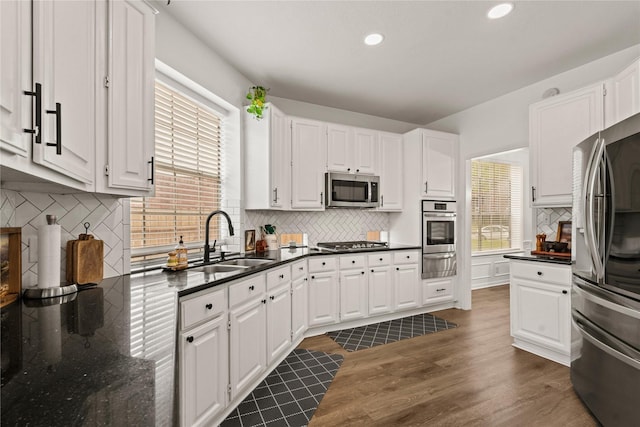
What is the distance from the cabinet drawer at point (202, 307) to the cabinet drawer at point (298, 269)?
1.11 meters

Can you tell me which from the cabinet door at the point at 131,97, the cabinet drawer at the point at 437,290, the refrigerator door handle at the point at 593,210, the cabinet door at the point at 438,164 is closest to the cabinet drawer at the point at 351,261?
the cabinet drawer at the point at 437,290

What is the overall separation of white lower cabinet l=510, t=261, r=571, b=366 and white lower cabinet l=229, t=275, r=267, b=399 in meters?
2.47

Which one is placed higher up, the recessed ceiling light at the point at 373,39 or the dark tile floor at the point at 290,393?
the recessed ceiling light at the point at 373,39

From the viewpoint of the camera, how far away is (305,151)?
3646 millimetres

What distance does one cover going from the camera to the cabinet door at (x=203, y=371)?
1557 mm

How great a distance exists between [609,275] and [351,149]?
9.17 ft

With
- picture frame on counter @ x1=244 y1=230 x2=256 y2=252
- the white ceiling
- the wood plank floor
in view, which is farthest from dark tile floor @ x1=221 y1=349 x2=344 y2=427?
the white ceiling

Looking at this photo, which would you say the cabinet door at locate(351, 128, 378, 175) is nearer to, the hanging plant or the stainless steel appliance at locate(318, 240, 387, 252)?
the stainless steel appliance at locate(318, 240, 387, 252)

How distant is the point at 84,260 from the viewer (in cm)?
163

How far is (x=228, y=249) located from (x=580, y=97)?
3.62 meters

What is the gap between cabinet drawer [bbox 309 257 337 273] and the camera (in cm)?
335

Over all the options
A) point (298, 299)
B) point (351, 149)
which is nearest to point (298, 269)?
point (298, 299)

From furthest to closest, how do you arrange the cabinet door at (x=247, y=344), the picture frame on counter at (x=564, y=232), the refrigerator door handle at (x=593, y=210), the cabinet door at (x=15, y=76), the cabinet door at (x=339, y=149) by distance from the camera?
the cabinet door at (x=339, y=149) → the picture frame on counter at (x=564, y=232) → the cabinet door at (x=247, y=344) → the refrigerator door handle at (x=593, y=210) → the cabinet door at (x=15, y=76)

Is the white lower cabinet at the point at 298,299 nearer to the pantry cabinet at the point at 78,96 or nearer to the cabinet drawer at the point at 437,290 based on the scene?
the pantry cabinet at the point at 78,96
